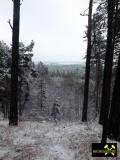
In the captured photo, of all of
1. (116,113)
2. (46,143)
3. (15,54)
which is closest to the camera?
(46,143)

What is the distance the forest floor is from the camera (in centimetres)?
902

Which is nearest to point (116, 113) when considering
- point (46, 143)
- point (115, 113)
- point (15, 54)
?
point (115, 113)

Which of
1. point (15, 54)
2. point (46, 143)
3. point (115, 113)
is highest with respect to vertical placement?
point (15, 54)

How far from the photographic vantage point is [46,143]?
32.8ft

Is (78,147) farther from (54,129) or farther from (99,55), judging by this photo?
(99,55)

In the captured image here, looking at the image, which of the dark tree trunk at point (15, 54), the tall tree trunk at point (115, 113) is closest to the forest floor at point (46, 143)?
the tall tree trunk at point (115, 113)

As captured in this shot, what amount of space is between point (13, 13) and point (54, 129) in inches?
220

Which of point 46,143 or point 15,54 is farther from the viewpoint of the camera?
point 15,54

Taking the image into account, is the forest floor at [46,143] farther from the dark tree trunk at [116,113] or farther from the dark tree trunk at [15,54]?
the dark tree trunk at [15,54]

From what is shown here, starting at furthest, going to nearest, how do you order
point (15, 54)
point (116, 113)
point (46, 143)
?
point (15, 54)
point (116, 113)
point (46, 143)

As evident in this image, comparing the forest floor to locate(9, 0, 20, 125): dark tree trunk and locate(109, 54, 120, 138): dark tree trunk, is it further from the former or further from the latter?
locate(9, 0, 20, 125): dark tree trunk

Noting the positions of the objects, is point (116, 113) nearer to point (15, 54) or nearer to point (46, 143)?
point (46, 143)

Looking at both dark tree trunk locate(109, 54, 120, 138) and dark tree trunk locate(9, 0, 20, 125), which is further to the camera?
dark tree trunk locate(9, 0, 20, 125)

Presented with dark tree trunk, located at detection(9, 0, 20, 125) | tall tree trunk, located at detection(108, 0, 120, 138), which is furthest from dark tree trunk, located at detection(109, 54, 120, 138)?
dark tree trunk, located at detection(9, 0, 20, 125)
